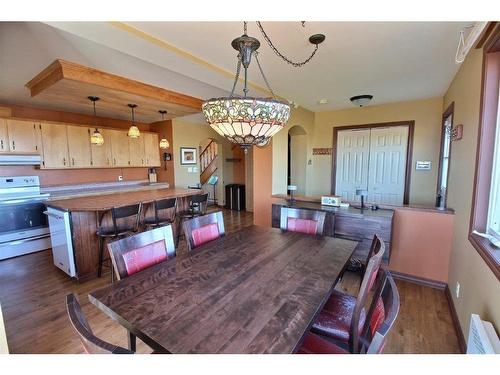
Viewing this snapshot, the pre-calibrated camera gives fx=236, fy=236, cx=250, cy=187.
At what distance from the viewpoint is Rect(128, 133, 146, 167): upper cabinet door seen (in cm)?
536

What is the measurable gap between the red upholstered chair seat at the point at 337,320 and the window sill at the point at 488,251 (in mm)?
709

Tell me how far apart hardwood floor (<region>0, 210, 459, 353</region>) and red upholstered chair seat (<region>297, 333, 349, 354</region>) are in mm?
835

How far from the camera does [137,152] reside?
215 inches

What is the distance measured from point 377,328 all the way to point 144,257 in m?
1.41

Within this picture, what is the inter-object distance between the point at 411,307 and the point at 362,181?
2425 mm

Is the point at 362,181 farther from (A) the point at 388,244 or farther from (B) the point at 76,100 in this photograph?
(B) the point at 76,100

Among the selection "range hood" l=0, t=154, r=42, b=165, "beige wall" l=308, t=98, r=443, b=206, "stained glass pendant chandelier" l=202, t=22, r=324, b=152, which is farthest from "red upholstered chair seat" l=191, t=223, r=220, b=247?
"range hood" l=0, t=154, r=42, b=165

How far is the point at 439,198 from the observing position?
350 centimetres

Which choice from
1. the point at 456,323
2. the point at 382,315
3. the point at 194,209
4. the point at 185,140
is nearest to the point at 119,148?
the point at 185,140

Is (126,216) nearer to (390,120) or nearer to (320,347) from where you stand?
(320,347)

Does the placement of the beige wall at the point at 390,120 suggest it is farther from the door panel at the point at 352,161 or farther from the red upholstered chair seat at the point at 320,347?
the red upholstered chair seat at the point at 320,347

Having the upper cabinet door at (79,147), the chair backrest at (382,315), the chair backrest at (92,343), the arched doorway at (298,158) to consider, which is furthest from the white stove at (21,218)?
the chair backrest at (382,315)
